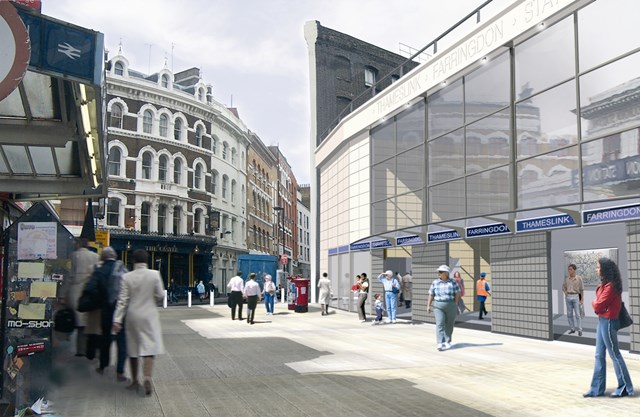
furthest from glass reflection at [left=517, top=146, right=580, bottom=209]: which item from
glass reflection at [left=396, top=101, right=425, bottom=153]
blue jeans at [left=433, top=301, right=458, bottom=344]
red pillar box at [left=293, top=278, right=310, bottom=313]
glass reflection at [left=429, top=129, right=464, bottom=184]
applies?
red pillar box at [left=293, top=278, right=310, bottom=313]

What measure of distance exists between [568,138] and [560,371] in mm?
5975

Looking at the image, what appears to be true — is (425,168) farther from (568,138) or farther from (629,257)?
(629,257)

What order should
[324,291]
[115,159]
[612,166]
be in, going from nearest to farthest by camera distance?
[612,166], [324,291], [115,159]

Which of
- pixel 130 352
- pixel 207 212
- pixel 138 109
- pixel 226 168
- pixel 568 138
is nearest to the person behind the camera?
pixel 130 352

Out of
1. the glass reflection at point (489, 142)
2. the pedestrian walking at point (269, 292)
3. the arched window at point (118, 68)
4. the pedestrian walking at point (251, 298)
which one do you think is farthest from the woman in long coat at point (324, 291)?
the arched window at point (118, 68)

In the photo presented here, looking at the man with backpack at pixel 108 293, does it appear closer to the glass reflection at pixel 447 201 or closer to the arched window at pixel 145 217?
the glass reflection at pixel 447 201

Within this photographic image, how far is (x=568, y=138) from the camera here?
563 inches

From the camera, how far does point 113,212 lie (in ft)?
146

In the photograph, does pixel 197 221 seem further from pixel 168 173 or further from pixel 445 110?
pixel 445 110

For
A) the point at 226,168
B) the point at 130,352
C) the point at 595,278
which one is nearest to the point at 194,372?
the point at 130,352

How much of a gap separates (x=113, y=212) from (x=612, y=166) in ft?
122

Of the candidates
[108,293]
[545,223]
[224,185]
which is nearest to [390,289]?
[545,223]

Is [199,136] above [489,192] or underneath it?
above

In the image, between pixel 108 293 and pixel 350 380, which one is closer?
pixel 108 293
